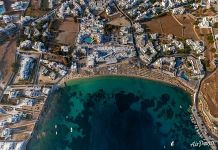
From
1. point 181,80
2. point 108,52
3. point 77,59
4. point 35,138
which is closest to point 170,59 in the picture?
point 181,80

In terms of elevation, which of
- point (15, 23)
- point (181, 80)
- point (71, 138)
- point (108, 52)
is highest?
point (15, 23)

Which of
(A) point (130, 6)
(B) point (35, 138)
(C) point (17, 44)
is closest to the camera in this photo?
(B) point (35, 138)

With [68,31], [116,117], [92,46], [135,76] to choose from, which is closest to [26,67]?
[68,31]

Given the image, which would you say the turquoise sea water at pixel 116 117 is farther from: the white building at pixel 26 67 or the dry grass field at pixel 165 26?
the dry grass field at pixel 165 26

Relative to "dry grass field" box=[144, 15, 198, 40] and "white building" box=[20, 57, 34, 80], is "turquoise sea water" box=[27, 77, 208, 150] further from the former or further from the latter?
"dry grass field" box=[144, 15, 198, 40]

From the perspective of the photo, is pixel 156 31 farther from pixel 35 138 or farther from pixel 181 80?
pixel 35 138

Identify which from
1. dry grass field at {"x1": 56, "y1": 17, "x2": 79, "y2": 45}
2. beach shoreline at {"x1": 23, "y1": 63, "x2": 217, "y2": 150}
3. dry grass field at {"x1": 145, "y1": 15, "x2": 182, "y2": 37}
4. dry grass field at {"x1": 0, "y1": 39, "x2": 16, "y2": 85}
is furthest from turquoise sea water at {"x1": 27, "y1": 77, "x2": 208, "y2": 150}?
dry grass field at {"x1": 145, "y1": 15, "x2": 182, "y2": 37}

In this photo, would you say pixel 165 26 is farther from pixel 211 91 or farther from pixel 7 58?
pixel 7 58

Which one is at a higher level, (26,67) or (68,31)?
(68,31)

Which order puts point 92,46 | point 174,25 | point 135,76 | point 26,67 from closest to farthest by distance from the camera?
point 135,76 → point 26,67 → point 92,46 → point 174,25
